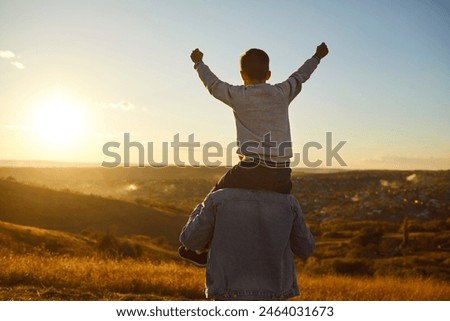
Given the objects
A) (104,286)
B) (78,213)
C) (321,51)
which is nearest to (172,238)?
(78,213)

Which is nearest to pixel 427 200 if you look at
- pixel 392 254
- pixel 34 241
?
pixel 392 254

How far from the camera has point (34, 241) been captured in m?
23.0

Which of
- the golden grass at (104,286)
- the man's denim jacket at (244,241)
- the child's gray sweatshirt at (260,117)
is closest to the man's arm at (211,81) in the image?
the child's gray sweatshirt at (260,117)

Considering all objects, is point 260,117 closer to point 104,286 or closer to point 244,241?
point 244,241

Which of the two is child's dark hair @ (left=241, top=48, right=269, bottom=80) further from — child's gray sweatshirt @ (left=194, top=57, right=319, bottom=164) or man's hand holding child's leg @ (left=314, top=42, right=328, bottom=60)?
man's hand holding child's leg @ (left=314, top=42, right=328, bottom=60)

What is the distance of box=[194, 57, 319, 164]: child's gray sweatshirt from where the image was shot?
3.05 metres

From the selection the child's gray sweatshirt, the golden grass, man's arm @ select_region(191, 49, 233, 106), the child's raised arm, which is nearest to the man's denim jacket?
the child's gray sweatshirt

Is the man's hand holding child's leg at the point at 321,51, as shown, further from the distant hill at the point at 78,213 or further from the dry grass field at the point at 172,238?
the distant hill at the point at 78,213

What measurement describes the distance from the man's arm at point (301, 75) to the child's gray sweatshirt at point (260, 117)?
0.06 ft

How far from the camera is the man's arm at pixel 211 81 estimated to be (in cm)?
312

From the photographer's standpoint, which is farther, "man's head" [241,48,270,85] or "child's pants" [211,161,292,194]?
"man's head" [241,48,270,85]

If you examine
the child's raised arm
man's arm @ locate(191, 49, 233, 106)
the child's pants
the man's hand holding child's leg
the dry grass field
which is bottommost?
the dry grass field

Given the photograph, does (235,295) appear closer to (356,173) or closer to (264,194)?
(264,194)

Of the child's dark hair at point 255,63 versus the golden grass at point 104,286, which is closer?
the child's dark hair at point 255,63
